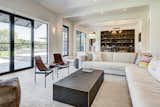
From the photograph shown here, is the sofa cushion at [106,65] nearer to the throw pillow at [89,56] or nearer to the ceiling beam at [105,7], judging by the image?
the throw pillow at [89,56]

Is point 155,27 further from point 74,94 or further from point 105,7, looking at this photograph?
point 74,94

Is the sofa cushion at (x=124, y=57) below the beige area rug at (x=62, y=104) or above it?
above

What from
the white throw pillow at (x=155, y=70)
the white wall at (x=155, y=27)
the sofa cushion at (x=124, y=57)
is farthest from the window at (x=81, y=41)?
the white throw pillow at (x=155, y=70)

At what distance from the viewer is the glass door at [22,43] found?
16.3ft

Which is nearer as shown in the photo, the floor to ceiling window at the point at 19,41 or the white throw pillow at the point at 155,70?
the white throw pillow at the point at 155,70

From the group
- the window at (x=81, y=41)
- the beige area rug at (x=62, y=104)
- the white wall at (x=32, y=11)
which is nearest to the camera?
the beige area rug at (x=62, y=104)

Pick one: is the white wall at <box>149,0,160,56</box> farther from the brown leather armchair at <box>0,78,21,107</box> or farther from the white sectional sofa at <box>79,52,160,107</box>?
the brown leather armchair at <box>0,78,21,107</box>

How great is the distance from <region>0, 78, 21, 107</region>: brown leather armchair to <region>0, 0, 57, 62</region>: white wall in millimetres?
3474

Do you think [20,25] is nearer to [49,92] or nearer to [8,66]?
[8,66]

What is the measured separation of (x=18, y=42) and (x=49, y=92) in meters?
3.20

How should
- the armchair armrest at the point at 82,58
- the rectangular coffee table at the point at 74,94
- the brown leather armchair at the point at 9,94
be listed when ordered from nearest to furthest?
the brown leather armchair at the point at 9,94 → the rectangular coffee table at the point at 74,94 → the armchair armrest at the point at 82,58

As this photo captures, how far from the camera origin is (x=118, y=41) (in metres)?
10.8

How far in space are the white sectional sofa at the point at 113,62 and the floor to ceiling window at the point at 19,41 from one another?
8.23 feet

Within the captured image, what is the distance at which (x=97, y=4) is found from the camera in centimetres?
556
